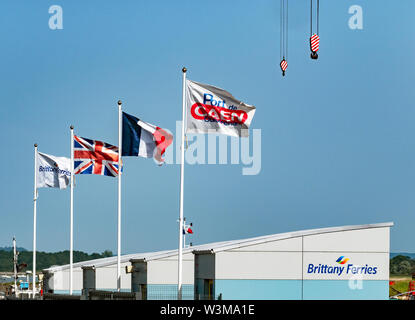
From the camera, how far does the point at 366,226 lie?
48.4 m

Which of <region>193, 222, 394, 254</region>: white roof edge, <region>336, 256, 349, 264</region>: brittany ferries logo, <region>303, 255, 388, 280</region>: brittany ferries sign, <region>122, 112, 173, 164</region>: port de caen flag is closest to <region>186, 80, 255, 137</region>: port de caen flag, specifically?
<region>122, 112, 173, 164</region>: port de caen flag

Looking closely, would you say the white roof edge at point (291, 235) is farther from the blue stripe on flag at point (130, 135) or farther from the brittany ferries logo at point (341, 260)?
the blue stripe on flag at point (130, 135)

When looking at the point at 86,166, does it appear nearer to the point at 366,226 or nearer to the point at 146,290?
the point at 146,290

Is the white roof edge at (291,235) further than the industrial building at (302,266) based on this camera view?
Yes

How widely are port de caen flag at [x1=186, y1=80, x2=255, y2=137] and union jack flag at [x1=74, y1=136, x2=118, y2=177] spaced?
35.2ft

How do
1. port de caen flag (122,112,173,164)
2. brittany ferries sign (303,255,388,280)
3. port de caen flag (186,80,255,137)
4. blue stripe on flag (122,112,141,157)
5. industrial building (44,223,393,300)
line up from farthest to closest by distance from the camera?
brittany ferries sign (303,255,388,280)
industrial building (44,223,393,300)
blue stripe on flag (122,112,141,157)
port de caen flag (122,112,173,164)
port de caen flag (186,80,255,137)

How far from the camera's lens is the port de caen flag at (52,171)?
5256 centimetres

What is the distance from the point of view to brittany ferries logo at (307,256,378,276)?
47531 mm

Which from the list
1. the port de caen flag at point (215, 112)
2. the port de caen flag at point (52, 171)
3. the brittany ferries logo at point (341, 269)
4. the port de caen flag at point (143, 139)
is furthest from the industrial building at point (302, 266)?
the port de caen flag at point (215, 112)

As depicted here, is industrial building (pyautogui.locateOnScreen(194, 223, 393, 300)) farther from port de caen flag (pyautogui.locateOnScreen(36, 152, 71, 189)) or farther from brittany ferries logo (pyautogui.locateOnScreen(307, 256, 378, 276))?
port de caen flag (pyautogui.locateOnScreen(36, 152, 71, 189))

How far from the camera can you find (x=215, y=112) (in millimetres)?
34406

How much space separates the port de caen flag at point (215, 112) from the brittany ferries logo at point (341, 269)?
1589cm
